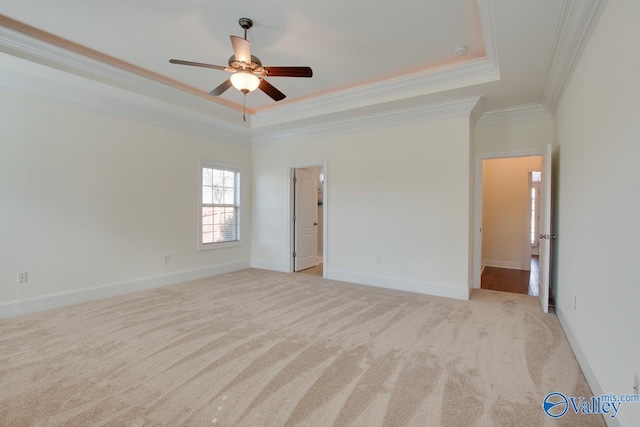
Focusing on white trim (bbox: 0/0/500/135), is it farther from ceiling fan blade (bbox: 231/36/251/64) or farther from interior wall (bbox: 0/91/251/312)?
ceiling fan blade (bbox: 231/36/251/64)

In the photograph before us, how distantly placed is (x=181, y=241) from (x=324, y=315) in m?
2.94

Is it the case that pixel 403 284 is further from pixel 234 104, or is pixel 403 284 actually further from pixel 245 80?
pixel 234 104

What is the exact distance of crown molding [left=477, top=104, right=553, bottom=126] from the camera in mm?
4285

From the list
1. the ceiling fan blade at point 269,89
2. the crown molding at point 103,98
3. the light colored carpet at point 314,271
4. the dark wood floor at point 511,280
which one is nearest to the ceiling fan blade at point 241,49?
the ceiling fan blade at point 269,89

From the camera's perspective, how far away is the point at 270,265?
237 inches

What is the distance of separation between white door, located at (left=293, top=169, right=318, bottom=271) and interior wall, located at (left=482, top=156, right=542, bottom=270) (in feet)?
12.1

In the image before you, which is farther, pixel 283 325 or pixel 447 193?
pixel 447 193

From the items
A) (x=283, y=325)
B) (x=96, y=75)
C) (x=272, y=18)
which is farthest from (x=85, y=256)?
(x=272, y=18)

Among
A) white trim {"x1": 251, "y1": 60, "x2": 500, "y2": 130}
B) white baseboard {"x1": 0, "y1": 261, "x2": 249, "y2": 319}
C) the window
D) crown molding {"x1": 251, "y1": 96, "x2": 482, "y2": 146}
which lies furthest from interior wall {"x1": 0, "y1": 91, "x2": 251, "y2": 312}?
white trim {"x1": 251, "y1": 60, "x2": 500, "y2": 130}

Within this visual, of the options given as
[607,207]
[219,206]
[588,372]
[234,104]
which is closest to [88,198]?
[219,206]

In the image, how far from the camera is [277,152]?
5953 millimetres

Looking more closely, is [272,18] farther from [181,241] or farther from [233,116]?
[181,241]

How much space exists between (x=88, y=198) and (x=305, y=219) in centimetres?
359

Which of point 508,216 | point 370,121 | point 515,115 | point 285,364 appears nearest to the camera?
→ point 285,364
